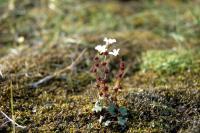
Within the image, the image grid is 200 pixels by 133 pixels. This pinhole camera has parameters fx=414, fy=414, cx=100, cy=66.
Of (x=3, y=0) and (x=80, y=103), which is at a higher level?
(x=3, y=0)

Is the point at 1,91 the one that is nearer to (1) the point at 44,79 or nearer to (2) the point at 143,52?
(1) the point at 44,79

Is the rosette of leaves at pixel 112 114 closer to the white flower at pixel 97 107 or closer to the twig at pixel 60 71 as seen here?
the white flower at pixel 97 107

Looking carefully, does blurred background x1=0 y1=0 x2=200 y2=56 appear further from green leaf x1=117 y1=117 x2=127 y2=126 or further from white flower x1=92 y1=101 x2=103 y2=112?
green leaf x1=117 y1=117 x2=127 y2=126

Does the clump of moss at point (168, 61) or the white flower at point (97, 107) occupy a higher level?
the clump of moss at point (168, 61)

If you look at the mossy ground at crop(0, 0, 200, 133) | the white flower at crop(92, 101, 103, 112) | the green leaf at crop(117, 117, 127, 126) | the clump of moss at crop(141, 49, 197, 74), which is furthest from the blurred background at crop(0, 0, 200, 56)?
the green leaf at crop(117, 117, 127, 126)

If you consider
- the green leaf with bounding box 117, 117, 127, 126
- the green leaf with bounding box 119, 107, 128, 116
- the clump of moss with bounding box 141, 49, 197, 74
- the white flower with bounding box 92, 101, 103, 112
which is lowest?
the green leaf with bounding box 117, 117, 127, 126

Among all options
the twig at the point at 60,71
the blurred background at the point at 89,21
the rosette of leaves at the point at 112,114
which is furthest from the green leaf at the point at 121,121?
the blurred background at the point at 89,21

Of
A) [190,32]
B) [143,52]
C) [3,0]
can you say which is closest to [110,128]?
[143,52]

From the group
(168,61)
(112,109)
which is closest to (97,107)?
(112,109)
